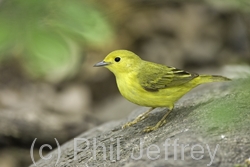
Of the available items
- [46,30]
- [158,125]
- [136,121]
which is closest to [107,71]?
[136,121]

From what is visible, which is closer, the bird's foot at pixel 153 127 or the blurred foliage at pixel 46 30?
the blurred foliage at pixel 46 30

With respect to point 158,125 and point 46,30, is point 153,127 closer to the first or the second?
point 158,125

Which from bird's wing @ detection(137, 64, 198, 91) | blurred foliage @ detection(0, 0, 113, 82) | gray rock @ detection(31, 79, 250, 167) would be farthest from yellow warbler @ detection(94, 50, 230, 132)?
blurred foliage @ detection(0, 0, 113, 82)

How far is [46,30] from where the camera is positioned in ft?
4.92

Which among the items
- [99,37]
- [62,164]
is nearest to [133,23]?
[62,164]

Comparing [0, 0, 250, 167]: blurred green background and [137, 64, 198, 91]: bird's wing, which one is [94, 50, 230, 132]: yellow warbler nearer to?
[137, 64, 198, 91]: bird's wing

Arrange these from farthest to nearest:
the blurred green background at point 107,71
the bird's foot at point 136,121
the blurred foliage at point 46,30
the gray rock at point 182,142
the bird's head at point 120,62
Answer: the blurred green background at point 107,71 < the bird's head at point 120,62 < the bird's foot at point 136,121 < the gray rock at point 182,142 < the blurred foliage at point 46,30

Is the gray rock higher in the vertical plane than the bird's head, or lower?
lower

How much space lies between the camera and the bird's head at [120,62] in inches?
172

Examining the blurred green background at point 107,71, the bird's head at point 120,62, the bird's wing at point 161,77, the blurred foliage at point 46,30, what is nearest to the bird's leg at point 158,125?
the bird's wing at point 161,77

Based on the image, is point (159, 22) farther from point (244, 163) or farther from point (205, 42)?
point (244, 163)

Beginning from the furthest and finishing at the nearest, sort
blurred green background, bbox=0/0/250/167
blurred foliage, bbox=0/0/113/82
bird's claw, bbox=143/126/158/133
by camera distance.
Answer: blurred green background, bbox=0/0/250/167 → bird's claw, bbox=143/126/158/133 → blurred foliage, bbox=0/0/113/82

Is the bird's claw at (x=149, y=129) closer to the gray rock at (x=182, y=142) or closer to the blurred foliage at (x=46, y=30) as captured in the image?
the gray rock at (x=182, y=142)

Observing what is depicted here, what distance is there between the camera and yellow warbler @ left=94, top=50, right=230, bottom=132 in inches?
161
